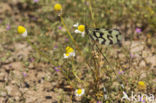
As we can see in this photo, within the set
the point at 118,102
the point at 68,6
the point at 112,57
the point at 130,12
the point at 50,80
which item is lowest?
the point at 118,102

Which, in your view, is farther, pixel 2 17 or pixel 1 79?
pixel 2 17

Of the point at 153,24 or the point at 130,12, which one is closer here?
the point at 153,24

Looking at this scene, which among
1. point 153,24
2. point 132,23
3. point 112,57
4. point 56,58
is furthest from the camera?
point 132,23

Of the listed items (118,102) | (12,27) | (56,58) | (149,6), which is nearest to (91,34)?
(118,102)

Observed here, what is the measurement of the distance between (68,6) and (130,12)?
1433mm

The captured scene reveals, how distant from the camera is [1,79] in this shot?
109 inches

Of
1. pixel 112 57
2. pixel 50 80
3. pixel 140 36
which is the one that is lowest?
pixel 50 80

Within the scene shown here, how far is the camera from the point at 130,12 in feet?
12.6

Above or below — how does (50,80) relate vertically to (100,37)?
below

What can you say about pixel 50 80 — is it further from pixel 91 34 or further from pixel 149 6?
pixel 149 6

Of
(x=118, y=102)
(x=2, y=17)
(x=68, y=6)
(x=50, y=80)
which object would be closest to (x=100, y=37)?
(x=118, y=102)

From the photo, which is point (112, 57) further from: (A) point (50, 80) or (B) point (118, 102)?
(A) point (50, 80)

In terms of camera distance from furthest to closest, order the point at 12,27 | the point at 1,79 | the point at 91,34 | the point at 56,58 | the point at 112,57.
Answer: the point at 12,27, the point at 56,58, the point at 112,57, the point at 1,79, the point at 91,34

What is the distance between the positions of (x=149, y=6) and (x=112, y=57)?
4.99 feet
